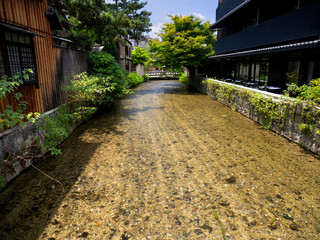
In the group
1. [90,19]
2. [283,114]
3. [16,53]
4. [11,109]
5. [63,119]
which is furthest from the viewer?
[90,19]

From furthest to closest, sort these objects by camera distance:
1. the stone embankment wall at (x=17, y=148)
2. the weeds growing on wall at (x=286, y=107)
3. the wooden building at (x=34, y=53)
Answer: the weeds growing on wall at (x=286, y=107) → the wooden building at (x=34, y=53) → the stone embankment wall at (x=17, y=148)

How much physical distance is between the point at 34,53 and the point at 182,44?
49.0 feet

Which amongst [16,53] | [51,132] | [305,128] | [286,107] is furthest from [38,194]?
[286,107]

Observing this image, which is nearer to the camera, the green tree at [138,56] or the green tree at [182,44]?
the green tree at [182,44]

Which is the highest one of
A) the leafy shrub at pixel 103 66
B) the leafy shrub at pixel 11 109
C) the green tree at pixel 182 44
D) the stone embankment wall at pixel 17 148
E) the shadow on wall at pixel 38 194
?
the green tree at pixel 182 44

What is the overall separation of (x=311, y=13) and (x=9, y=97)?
39.0ft

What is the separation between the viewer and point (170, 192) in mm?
4344

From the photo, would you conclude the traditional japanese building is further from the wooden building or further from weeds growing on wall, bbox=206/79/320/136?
the wooden building

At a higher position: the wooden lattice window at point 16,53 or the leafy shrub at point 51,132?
the wooden lattice window at point 16,53

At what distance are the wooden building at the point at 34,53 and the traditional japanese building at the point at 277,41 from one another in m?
9.97

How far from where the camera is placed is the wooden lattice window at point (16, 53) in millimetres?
5405

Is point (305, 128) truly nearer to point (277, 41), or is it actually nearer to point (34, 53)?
point (277, 41)

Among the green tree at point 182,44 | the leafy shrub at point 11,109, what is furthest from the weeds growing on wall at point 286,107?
the green tree at point 182,44

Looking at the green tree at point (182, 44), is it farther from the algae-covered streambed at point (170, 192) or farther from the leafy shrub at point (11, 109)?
the leafy shrub at point (11, 109)
